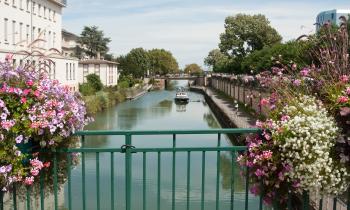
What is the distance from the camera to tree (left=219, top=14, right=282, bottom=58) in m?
74.4

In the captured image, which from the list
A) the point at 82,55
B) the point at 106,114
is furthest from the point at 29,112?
the point at 82,55

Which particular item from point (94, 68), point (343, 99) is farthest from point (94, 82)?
point (343, 99)

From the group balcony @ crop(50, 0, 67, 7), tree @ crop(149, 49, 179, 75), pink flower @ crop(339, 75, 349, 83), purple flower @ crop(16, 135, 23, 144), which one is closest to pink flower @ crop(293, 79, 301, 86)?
pink flower @ crop(339, 75, 349, 83)

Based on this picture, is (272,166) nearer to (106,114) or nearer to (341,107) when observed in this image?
(341,107)

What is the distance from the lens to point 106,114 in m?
47.1

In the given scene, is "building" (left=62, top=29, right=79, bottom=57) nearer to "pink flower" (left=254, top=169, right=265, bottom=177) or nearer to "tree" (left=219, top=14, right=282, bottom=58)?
"tree" (left=219, top=14, right=282, bottom=58)

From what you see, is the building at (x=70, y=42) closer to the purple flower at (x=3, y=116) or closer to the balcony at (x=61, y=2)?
the balcony at (x=61, y=2)

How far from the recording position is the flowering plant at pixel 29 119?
383 centimetres

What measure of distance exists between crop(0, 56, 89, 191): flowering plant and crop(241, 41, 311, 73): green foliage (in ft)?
7.14

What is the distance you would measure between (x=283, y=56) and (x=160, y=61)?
10422cm

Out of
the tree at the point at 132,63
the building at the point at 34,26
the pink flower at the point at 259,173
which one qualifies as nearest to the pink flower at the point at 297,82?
the pink flower at the point at 259,173

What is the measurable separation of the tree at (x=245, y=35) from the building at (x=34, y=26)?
105ft

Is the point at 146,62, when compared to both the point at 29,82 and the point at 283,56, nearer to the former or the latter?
the point at 283,56

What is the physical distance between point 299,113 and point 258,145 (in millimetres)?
445
